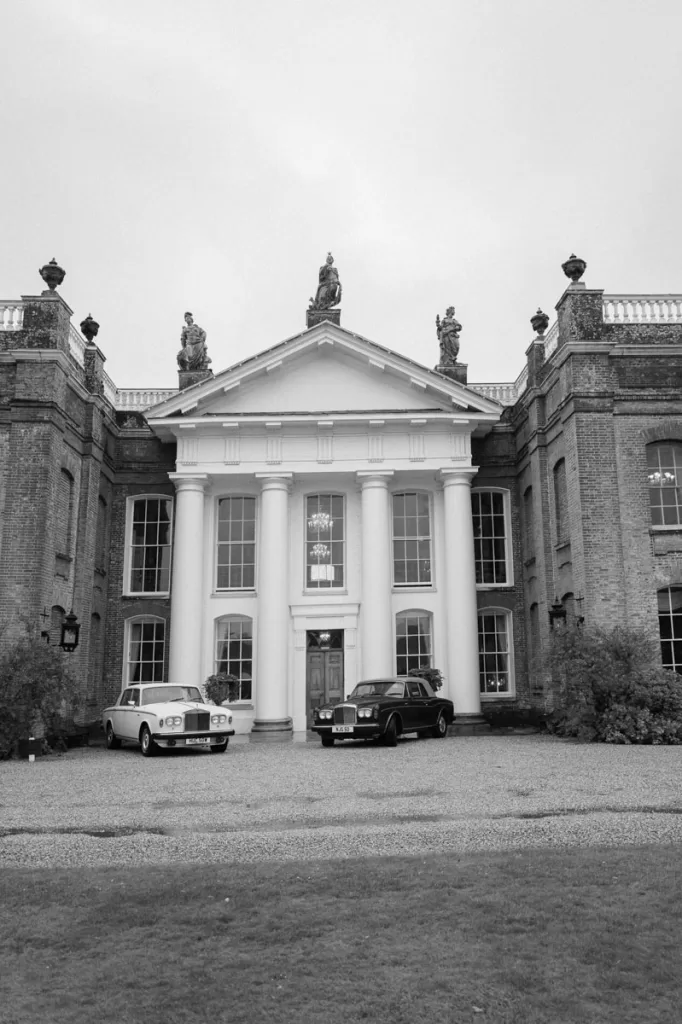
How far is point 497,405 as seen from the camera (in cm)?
2411

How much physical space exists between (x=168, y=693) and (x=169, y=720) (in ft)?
5.80

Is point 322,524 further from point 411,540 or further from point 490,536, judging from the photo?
point 490,536

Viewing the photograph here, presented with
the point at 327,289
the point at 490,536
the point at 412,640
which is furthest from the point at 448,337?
the point at 412,640

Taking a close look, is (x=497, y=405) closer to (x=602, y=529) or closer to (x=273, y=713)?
(x=602, y=529)

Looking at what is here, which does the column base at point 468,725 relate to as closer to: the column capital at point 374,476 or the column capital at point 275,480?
the column capital at point 374,476

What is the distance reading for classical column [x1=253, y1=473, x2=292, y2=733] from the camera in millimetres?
22484

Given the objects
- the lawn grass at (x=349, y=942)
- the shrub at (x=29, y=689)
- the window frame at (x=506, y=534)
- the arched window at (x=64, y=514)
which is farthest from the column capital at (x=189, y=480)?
the lawn grass at (x=349, y=942)

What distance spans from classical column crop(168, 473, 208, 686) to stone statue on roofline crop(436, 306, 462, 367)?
27.5 feet

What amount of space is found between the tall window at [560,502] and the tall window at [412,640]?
4.63 m

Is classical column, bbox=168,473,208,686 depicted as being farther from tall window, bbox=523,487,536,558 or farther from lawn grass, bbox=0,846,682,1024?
lawn grass, bbox=0,846,682,1024

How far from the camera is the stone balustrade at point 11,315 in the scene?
21125 millimetres

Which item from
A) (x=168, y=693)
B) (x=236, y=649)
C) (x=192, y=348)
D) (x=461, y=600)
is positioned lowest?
(x=168, y=693)

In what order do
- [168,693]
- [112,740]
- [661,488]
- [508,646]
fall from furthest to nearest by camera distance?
1. [508,646]
2. [661,488]
3. [112,740]
4. [168,693]

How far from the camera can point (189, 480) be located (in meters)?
23.9
